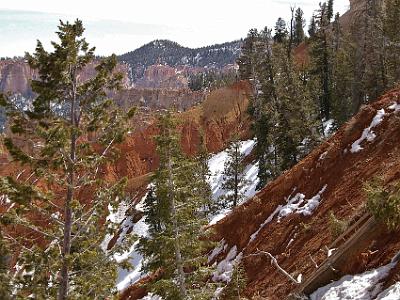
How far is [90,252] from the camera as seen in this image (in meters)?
12.2

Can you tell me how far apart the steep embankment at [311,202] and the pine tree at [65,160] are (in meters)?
7.00

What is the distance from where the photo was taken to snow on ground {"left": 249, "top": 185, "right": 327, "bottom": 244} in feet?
76.7

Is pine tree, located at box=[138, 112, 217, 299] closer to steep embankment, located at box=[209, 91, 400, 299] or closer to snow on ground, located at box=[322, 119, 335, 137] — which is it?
steep embankment, located at box=[209, 91, 400, 299]

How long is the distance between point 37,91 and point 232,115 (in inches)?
3477

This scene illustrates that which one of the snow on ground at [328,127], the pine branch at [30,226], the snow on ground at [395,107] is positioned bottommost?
the snow on ground at [328,127]

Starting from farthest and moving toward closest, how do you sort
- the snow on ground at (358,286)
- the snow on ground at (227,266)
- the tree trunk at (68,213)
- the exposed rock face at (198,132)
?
1. the exposed rock face at (198,132)
2. the snow on ground at (227,266)
3. the tree trunk at (68,213)
4. the snow on ground at (358,286)

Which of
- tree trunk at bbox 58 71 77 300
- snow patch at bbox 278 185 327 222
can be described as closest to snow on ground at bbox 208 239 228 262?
snow patch at bbox 278 185 327 222

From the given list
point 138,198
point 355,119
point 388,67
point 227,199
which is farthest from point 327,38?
point 138,198

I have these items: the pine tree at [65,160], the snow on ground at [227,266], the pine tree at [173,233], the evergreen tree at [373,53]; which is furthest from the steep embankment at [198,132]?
the pine tree at [65,160]

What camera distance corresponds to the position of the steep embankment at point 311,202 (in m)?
18.7

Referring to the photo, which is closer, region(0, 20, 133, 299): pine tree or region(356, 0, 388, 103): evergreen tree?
region(0, 20, 133, 299): pine tree

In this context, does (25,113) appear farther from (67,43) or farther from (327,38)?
(327,38)

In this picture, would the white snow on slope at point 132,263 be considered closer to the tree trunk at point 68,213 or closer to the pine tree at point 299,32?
the tree trunk at point 68,213

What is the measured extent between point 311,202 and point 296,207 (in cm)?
134
